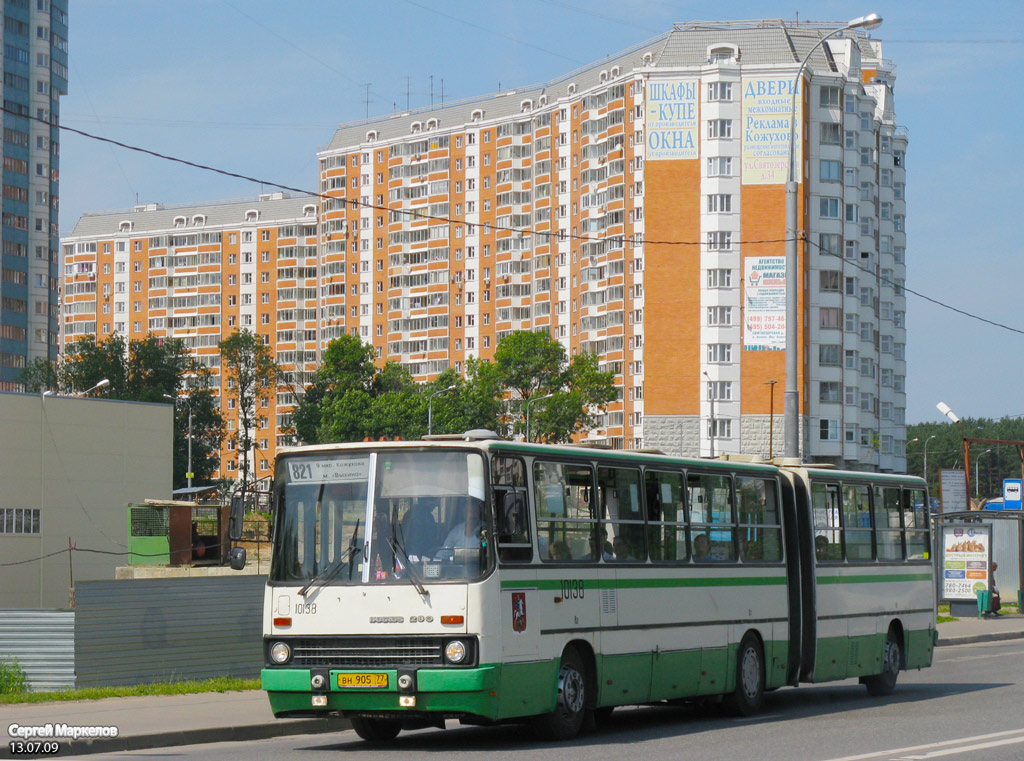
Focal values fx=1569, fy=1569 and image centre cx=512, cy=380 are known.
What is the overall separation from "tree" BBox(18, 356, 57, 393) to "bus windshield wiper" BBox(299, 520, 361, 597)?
110 meters

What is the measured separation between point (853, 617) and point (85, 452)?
4215 cm

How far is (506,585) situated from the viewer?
14.1 metres

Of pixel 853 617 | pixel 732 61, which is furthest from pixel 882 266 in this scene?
pixel 853 617

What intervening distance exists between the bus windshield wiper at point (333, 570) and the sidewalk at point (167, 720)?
7.16ft

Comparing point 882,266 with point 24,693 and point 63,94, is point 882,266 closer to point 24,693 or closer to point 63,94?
point 63,94

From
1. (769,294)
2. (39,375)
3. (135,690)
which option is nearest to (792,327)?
(135,690)

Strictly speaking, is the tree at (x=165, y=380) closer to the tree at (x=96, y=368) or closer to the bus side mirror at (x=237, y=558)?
the tree at (x=96, y=368)

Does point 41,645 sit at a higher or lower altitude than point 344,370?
lower

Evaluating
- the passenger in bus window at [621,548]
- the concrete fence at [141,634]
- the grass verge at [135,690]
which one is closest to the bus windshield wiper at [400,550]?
the passenger in bus window at [621,548]

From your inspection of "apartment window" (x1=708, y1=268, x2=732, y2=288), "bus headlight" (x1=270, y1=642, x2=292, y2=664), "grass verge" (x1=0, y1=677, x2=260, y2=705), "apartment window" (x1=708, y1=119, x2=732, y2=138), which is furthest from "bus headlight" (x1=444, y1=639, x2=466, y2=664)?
"apartment window" (x1=708, y1=119, x2=732, y2=138)

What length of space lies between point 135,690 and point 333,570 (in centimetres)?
633

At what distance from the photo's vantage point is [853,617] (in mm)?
20609

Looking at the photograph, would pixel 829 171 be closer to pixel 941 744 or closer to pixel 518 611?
pixel 941 744

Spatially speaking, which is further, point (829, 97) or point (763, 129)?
point (829, 97)
